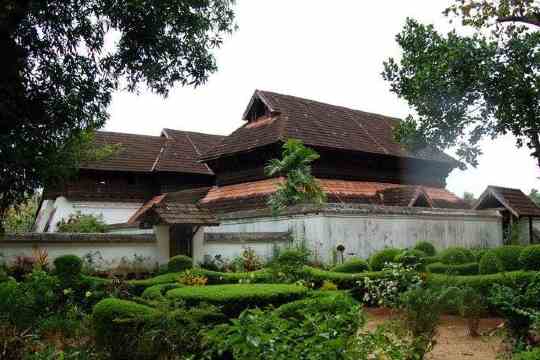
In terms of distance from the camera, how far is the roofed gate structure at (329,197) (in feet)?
55.0

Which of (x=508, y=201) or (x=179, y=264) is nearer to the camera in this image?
(x=179, y=264)

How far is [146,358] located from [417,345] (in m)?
3.16

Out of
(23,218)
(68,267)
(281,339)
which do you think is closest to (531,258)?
(281,339)

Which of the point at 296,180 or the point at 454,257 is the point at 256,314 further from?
the point at 296,180

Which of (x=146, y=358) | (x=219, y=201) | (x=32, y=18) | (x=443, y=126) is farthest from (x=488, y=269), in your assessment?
(x=219, y=201)

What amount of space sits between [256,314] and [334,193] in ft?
55.4

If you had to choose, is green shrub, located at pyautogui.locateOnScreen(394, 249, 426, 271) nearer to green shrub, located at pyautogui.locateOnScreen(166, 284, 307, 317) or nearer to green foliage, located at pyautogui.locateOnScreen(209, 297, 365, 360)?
green shrub, located at pyautogui.locateOnScreen(166, 284, 307, 317)

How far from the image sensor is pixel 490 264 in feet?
37.8

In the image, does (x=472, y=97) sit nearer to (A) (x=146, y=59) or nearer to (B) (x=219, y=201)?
(A) (x=146, y=59)

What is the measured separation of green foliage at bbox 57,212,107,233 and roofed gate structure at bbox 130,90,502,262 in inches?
129

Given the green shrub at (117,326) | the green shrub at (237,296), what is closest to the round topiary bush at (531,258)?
the green shrub at (237,296)

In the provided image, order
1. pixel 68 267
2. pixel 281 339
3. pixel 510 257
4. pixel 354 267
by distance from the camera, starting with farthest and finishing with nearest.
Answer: pixel 354 267 < pixel 510 257 < pixel 68 267 < pixel 281 339

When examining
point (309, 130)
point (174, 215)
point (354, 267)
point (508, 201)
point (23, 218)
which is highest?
point (309, 130)

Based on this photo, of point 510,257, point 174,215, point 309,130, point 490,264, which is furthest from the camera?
point 309,130
